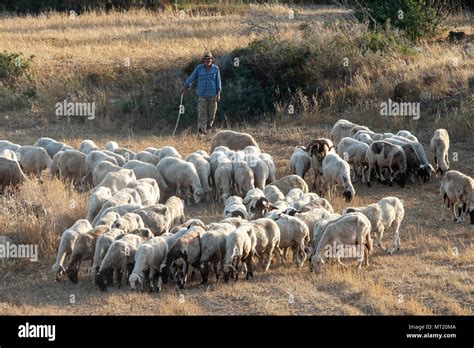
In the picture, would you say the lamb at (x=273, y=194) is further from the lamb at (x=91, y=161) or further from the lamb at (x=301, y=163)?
the lamb at (x=91, y=161)

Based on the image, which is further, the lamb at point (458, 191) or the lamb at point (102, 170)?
the lamb at point (102, 170)

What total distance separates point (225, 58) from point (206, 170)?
32.5ft

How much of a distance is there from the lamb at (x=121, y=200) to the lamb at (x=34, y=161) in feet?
12.9

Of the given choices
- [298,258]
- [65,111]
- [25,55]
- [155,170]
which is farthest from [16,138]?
[298,258]

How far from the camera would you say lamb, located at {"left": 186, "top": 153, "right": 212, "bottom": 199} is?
17750 millimetres

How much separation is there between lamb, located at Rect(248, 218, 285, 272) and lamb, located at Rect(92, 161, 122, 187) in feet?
14.8

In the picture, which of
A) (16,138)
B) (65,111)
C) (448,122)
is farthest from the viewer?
(65,111)

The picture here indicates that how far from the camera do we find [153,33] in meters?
33.6

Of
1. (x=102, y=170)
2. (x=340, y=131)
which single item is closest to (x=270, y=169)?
(x=102, y=170)

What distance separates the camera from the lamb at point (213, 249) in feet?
42.5

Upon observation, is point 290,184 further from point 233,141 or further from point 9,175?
point 9,175

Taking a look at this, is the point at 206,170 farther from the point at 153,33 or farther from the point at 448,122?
the point at 153,33

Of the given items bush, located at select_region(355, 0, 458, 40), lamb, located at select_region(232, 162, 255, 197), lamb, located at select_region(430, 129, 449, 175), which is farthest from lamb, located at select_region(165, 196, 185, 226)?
bush, located at select_region(355, 0, 458, 40)

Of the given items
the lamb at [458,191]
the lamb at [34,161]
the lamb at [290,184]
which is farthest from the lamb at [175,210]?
the lamb at [34,161]
